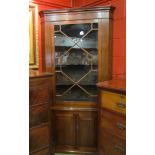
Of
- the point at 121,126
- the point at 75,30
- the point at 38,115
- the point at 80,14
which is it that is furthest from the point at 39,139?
the point at 80,14

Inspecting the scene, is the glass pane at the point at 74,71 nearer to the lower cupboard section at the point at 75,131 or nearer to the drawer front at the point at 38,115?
the lower cupboard section at the point at 75,131

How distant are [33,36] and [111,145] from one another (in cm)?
171

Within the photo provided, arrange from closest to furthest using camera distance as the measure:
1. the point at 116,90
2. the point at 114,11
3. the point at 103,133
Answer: the point at 116,90
the point at 103,133
the point at 114,11

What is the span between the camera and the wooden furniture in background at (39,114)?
2.16 meters

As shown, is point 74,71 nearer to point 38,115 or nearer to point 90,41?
point 90,41

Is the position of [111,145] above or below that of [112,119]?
below

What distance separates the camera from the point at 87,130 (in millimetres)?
2715

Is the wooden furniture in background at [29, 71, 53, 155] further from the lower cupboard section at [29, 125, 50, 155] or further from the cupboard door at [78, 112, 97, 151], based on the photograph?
the cupboard door at [78, 112, 97, 151]

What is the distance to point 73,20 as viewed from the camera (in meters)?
2.71

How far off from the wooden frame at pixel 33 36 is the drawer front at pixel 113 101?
121 centimetres
